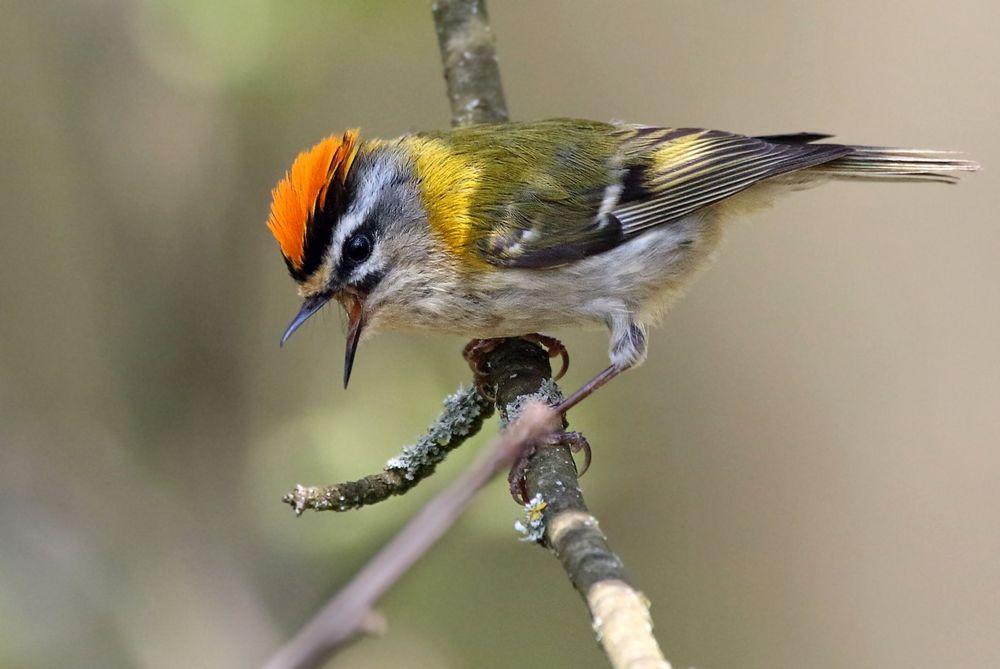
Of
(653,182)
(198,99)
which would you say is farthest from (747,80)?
(198,99)

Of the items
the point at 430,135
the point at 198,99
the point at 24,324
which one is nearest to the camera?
the point at 430,135

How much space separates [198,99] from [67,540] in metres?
1.31

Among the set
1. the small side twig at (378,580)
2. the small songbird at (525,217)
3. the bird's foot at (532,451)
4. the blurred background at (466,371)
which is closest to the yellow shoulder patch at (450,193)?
the small songbird at (525,217)

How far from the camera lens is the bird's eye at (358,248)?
243 centimetres

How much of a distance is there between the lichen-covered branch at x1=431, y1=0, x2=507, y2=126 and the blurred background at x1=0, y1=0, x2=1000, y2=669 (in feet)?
0.35

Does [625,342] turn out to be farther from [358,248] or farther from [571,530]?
[571,530]

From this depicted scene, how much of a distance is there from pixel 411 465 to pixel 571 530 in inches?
18.5

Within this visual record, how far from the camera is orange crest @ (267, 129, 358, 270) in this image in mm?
2281

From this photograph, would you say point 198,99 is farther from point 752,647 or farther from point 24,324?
point 752,647

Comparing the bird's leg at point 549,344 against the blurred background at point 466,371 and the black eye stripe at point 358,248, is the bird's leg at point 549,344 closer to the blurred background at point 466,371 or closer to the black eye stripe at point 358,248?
the blurred background at point 466,371

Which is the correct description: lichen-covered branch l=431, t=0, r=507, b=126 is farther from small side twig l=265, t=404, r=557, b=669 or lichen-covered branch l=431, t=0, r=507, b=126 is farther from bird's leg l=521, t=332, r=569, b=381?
small side twig l=265, t=404, r=557, b=669

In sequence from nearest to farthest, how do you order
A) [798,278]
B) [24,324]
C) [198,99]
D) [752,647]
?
[198,99]
[24,324]
[752,647]
[798,278]

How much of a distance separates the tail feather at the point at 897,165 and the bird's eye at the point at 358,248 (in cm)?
123

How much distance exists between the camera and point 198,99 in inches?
124
